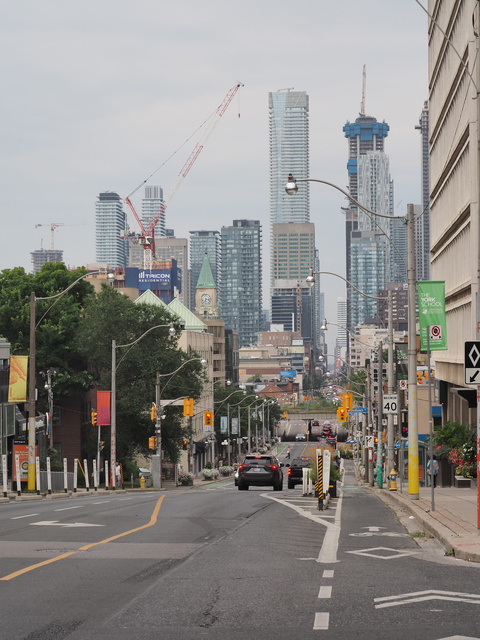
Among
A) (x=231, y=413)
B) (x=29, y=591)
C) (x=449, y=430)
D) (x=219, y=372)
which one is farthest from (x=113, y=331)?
(x=219, y=372)

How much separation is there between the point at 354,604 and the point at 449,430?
110 feet

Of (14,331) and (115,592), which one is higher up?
(14,331)

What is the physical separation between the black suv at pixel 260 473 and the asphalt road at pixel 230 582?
906 inches

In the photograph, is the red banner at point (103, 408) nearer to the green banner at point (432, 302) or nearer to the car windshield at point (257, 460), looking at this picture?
the car windshield at point (257, 460)

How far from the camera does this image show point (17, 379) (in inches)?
1767

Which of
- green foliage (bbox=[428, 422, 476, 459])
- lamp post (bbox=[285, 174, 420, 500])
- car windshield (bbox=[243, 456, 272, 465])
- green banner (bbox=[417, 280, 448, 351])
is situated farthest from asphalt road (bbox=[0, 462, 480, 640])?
car windshield (bbox=[243, 456, 272, 465])

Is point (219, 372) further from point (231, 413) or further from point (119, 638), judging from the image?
point (119, 638)

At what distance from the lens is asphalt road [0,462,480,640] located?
1049 cm

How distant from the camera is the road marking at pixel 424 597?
38.7 ft

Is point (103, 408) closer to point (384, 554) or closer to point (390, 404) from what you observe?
point (390, 404)

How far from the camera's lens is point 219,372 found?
568ft

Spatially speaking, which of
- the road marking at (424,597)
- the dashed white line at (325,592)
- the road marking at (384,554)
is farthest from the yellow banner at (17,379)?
the road marking at (424,597)

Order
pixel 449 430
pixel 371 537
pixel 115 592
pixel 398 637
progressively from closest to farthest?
1. pixel 398 637
2. pixel 115 592
3. pixel 371 537
4. pixel 449 430

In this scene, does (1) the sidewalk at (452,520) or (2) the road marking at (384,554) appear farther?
(1) the sidewalk at (452,520)
